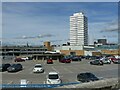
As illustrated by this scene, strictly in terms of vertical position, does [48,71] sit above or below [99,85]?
below

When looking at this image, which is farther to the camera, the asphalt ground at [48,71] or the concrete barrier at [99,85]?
the asphalt ground at [48,71]

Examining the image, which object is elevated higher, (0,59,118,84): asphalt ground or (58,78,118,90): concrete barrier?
(58,78,118,90): concrete barrier

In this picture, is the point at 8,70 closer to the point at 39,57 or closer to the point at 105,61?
the point at 105,61

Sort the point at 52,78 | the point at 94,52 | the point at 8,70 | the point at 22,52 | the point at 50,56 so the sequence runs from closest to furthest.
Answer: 1. the point at 52,78
2. the point at 8,70
3. the point at 50,56
4. the point at 94,52
5. the point at 22,52

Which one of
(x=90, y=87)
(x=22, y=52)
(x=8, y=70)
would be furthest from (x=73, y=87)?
(x=22, y=52)

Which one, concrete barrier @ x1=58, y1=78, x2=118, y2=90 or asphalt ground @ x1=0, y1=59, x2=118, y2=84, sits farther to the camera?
asphalt ground @ x1=0, y1=59, x2=118, y2=84

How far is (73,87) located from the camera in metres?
13.9

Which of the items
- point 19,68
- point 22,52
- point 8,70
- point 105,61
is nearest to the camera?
point 8,70

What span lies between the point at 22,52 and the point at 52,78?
4957 inches

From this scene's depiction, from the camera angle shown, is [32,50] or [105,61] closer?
A: [105,61]

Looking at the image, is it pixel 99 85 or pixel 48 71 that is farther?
pixel 48 71

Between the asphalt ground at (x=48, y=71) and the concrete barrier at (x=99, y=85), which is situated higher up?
the concrete barrier at (x=99, y=85)

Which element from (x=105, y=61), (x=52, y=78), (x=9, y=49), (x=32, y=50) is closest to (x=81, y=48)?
(x=32, y=50)

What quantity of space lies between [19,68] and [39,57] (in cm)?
5454
